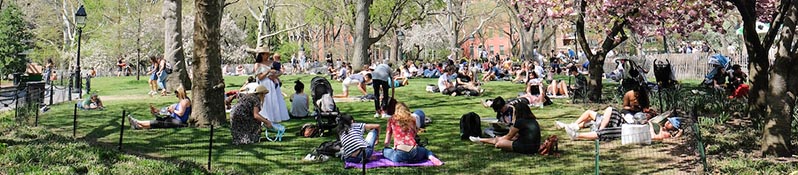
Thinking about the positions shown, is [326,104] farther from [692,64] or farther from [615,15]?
[692,64]

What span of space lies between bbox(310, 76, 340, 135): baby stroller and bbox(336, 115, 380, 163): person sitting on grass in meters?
2.03

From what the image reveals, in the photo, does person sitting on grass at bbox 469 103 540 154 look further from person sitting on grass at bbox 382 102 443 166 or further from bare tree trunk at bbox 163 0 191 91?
bare tree trunk at bbox 163 0 191 91

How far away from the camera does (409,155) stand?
8242 millimetres

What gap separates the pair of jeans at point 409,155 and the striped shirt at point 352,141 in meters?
0.37

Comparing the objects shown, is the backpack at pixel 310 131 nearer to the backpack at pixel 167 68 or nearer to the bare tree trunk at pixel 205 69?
the bare tree trunk at pixel 205 69

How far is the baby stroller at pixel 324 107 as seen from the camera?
10695 mm

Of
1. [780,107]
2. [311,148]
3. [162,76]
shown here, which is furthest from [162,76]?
[780,107]

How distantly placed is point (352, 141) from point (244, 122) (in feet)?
7.32

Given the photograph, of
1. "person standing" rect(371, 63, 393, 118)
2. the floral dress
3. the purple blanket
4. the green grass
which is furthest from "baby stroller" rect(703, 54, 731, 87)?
the floral dress

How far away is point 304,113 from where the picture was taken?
13.1 metres

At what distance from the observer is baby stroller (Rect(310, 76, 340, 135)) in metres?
10.7

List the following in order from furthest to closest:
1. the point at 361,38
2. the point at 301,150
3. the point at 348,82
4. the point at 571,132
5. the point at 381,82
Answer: the point at 361,38 → the point at 348,82 → the point at 381,82 → the point at 571,132 → the point at 301,150

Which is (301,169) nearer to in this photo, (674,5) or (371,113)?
(371,113)

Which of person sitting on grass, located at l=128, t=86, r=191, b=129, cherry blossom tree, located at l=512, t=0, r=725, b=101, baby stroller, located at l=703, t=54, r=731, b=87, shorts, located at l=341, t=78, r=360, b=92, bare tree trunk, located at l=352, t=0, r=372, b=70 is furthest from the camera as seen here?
bare tree trunk, located at l=352, t=0, r=372, b=70
